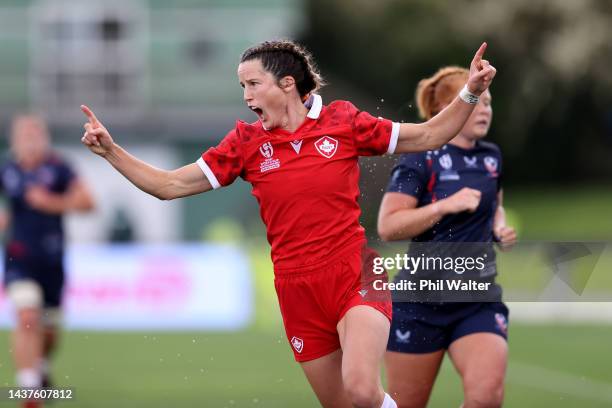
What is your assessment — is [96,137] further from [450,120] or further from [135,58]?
[135,58]

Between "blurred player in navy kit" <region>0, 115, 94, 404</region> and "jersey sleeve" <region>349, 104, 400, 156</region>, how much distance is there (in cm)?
465

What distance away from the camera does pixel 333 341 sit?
248 inches

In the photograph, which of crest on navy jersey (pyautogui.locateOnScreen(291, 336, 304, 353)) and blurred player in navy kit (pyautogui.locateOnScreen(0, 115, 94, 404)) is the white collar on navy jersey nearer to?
crest on navy jersey (pyautogui.locateOnScreen(291, 336, 304, 353))

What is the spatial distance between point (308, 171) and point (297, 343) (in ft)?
2.91

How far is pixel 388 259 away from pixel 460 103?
1.09 meters

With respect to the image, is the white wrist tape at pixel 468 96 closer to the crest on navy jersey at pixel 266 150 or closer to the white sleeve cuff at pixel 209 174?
the crest on navy jersey at pixel 266 150

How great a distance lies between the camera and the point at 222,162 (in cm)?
636

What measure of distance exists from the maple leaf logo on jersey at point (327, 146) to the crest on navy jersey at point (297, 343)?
0.95 metres

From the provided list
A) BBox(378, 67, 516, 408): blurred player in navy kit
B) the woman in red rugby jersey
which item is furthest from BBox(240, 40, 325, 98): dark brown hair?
BBox(378, 67, 516, 408): blurred player in navy kit

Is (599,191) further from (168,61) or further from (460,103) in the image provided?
(460,103)

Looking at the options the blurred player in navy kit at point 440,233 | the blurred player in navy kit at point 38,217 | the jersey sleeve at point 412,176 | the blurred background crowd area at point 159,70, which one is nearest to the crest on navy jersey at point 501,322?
the blurred player in navy kit at point 440,233

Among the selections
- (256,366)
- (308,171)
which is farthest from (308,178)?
(256,366)

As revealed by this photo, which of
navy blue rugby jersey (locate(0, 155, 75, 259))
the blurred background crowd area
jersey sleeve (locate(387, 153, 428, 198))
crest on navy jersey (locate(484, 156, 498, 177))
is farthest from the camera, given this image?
the blurred background crowd area

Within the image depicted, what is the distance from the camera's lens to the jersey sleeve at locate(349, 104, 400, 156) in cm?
630
